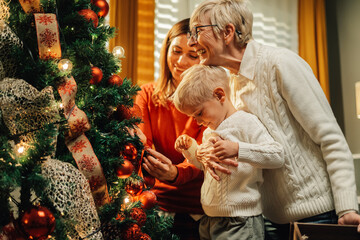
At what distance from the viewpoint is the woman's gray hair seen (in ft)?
4.66

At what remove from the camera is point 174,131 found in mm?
1749

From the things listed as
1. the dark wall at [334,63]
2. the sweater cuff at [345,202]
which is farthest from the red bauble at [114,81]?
the dark wall at [334,63]

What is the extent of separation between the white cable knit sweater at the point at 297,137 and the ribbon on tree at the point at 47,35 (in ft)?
2.14

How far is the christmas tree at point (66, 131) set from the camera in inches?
35.6

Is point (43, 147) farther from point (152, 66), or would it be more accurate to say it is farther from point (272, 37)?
point (272, 37)

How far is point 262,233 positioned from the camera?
138 centimetres

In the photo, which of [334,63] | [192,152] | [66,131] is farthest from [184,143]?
[334,63]

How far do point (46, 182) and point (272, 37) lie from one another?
3160 millimetres

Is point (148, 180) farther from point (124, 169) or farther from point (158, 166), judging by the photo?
point (124, 169)

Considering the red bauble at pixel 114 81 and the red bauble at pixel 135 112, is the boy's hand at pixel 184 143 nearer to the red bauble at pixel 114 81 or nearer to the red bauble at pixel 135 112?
the red bauble at pixel 135 112

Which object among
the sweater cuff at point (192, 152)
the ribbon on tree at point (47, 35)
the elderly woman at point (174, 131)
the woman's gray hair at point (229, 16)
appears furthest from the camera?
the elderly woman at point (174, 131)

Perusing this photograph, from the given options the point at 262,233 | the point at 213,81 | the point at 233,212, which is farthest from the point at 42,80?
the point at 262,233

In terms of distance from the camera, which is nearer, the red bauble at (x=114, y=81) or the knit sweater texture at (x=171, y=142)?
the red bauble at (x=114, y=81)

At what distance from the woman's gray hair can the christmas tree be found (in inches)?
14.3
